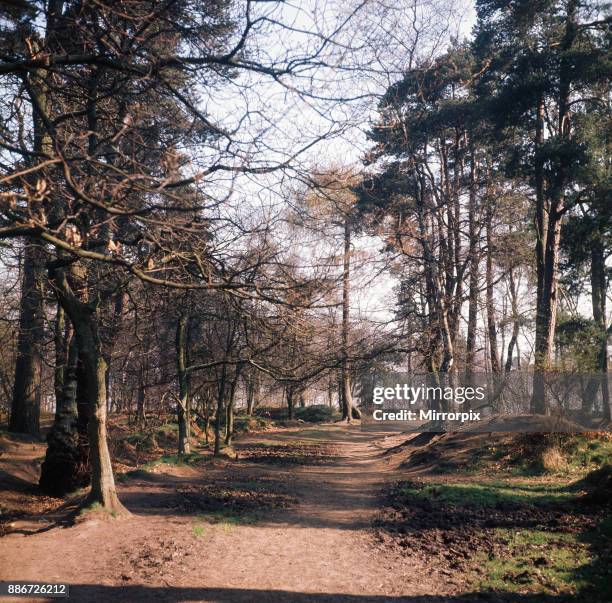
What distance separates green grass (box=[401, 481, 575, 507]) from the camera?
10305 mm

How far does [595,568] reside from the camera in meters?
6.40

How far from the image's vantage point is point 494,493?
11133 mm

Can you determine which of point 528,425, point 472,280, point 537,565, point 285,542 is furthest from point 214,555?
point 472,280

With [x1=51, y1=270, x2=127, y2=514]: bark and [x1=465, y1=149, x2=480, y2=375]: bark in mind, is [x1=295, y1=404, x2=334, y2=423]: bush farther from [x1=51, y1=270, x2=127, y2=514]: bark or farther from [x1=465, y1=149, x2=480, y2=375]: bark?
[x1=51, y1=270, x2=127, y2=514]: bark

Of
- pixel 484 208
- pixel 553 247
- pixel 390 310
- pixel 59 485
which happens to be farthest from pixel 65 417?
pixel 484 208

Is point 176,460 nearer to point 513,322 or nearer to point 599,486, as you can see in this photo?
point 599,486

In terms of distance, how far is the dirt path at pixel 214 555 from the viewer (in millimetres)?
6258

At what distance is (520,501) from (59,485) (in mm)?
8891

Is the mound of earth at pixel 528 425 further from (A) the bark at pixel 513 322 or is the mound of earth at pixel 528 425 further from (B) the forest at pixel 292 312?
(A) the bark at pixel 513 322

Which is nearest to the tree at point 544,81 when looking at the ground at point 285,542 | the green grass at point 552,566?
the ground at point 285,542

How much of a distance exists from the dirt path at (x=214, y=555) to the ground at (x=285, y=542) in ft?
0.06

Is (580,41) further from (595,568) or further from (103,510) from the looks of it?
(103,510)

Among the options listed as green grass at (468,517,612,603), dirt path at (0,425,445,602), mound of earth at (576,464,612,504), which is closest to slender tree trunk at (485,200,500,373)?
mound of earth at (576,464,612,504)

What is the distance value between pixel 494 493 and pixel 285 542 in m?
4.71
